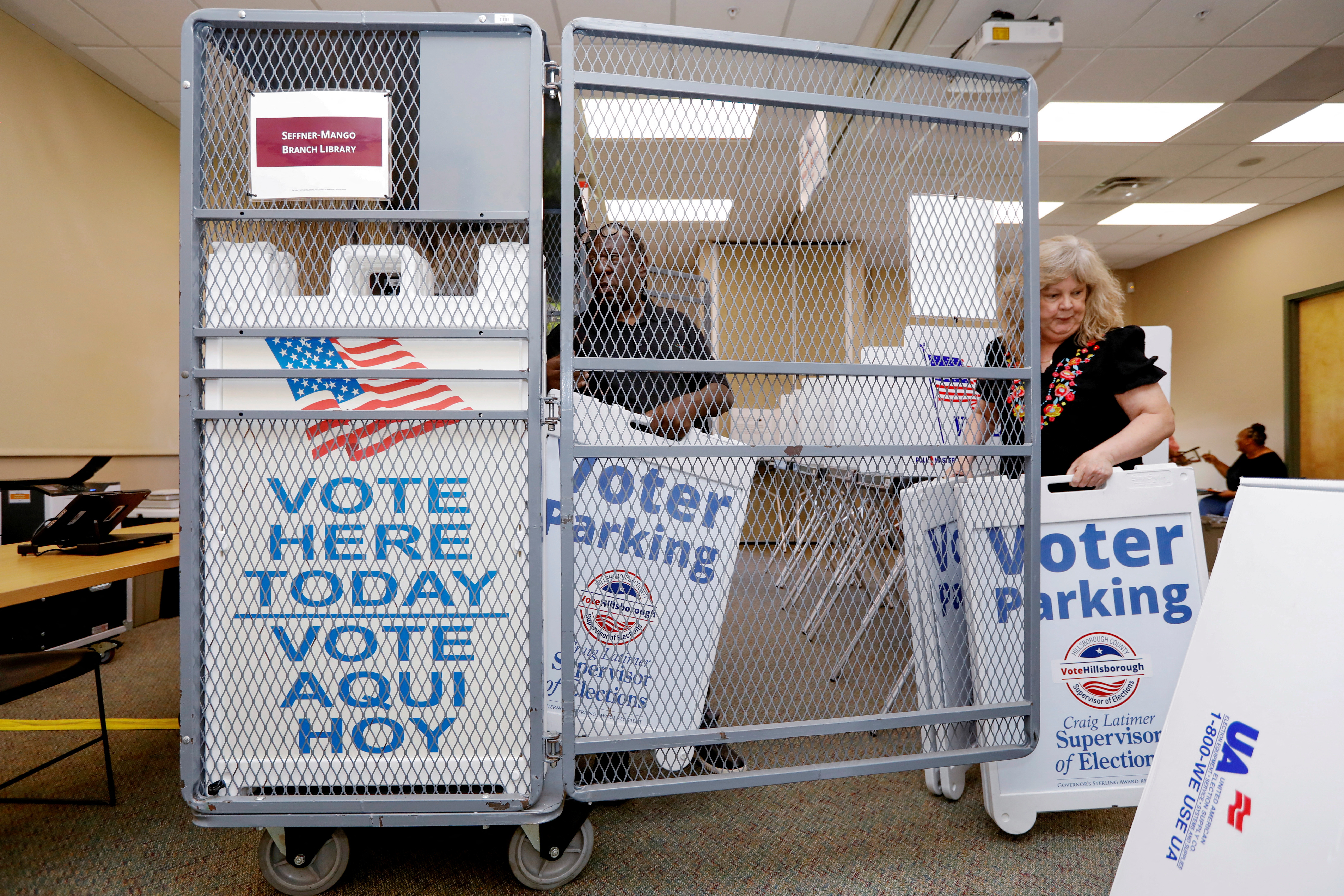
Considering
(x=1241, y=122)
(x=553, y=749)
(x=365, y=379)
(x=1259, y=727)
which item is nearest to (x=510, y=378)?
(x=365, y=379)

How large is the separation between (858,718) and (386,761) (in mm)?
981

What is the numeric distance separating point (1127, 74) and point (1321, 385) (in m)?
4.56

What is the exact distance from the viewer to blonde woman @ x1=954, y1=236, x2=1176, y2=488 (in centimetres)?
161

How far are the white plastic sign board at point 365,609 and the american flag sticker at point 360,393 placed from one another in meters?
0.01

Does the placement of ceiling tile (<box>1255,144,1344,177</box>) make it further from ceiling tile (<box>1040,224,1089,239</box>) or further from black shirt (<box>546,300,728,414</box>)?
black shirt (<box>546,300,728,414</box>)

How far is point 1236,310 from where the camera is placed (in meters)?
7.40

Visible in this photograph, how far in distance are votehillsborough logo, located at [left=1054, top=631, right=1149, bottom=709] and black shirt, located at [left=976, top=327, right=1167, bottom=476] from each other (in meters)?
0.42

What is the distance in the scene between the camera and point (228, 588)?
129 centimetres

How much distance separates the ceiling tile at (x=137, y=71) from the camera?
3.72 metres

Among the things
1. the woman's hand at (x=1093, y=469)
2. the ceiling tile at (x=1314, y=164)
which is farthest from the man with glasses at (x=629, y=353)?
the ceiling tile at (x=1314, y=164)

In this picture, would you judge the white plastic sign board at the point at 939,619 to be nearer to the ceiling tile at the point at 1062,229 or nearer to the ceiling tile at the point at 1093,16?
the ceiling tile at the point at 1093,16

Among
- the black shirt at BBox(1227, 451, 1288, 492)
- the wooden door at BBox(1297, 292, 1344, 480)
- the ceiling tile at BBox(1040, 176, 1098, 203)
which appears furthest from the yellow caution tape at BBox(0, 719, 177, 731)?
the wooden door at BBox(1297, 292, 1344, 480)

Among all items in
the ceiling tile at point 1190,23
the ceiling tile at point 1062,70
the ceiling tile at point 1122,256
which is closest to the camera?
the ceiling tile at point 1190,23

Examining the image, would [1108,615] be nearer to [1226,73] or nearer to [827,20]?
[827,20]
